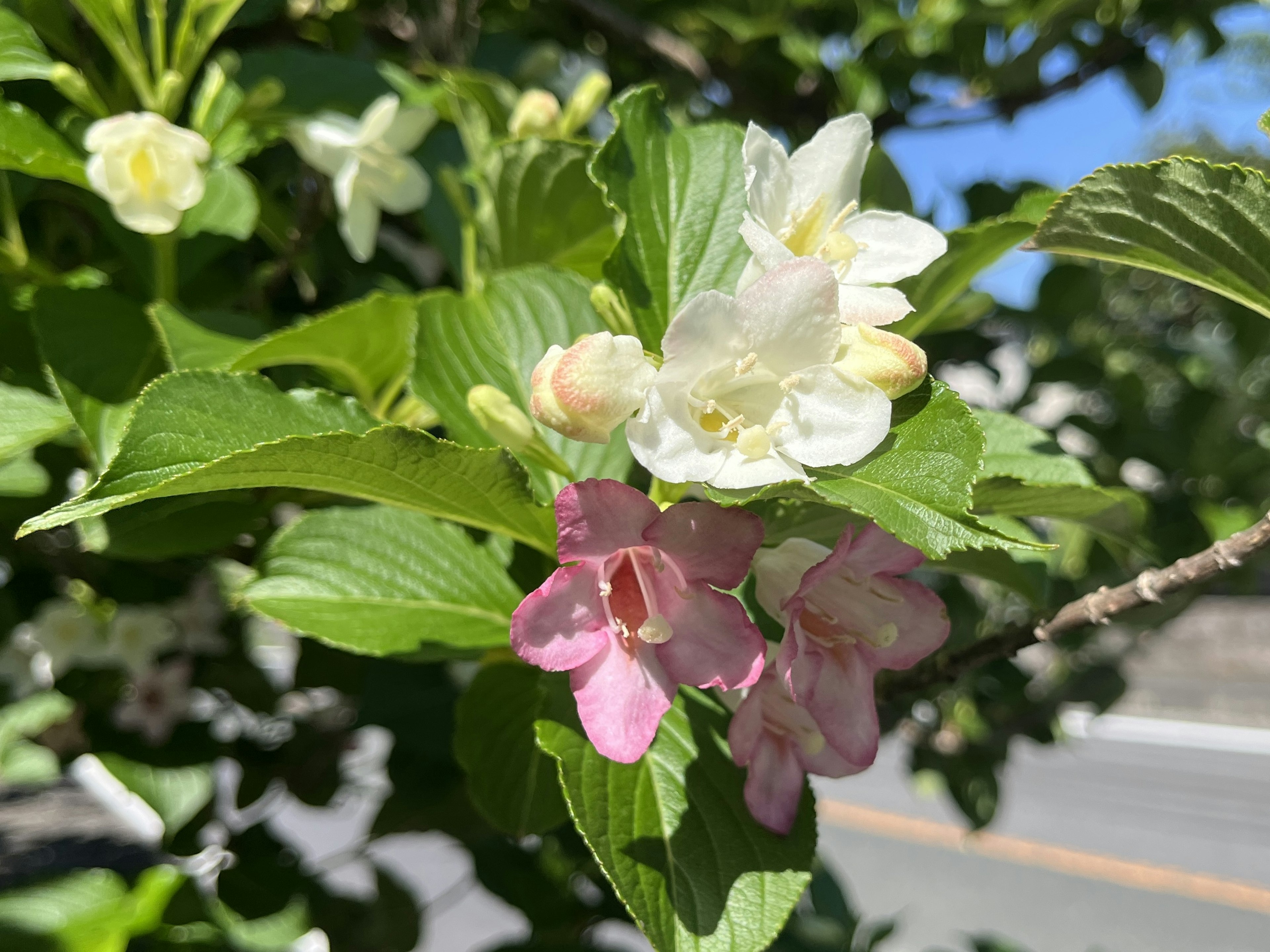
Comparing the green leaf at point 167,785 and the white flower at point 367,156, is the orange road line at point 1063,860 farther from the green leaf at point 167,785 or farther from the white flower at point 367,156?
the white flower at point 367,156

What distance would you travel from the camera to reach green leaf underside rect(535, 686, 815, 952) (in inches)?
20.5

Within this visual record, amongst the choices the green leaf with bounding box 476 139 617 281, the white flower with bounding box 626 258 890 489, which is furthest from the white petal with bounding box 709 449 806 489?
the green leaf with bounding box 476 139 617 281

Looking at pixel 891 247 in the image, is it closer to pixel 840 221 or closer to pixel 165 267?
pixel 840 221

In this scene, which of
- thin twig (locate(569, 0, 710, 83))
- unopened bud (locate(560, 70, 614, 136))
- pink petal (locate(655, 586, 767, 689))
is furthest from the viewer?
thin twig (locate(569, 0, 710, 83))

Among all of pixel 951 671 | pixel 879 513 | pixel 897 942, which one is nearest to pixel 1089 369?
pixel 951 671

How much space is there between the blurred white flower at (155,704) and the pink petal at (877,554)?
3.63 ft

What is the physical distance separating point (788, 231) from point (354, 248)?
535 millimetres

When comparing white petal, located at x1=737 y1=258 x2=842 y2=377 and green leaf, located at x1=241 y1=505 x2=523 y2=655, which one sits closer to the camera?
white petal, located at x1=737 y1=258 x2=842 y2=377

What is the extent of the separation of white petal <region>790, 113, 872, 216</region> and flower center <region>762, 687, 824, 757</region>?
0.34 metres

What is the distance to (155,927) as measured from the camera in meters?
1.13

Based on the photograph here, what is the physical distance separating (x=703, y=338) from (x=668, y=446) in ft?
0.21

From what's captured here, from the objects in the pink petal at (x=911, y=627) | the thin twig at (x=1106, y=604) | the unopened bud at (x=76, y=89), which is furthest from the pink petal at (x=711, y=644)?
the unopened bud at (x=76, y=89)

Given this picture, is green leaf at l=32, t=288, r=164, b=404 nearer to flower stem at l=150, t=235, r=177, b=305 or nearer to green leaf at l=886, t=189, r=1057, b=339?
flower stem at l=150, t=235, r=177, b=305

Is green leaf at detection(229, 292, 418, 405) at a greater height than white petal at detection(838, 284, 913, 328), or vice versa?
white petal at detection(838, 284, 913, 328)
